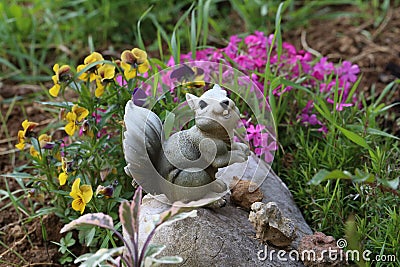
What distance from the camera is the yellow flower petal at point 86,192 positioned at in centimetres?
242

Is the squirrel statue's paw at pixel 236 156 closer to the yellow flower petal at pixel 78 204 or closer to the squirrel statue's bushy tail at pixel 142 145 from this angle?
the squirrel statue's bushy tail at pixel 142 145

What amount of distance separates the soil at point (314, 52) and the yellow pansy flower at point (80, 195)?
46 cm

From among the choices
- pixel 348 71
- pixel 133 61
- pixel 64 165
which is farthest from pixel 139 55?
pixel 348 71

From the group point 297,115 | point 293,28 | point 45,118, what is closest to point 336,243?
point 297,115

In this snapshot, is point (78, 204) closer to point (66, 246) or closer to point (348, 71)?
point (66, 246)

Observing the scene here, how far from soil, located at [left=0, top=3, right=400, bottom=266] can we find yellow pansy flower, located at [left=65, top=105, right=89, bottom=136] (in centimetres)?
53

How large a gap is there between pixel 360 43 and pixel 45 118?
7.45 ft

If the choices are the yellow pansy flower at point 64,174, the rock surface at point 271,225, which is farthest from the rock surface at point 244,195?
the yellow pansy flower at point 64,174

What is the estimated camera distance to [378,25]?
175 inches

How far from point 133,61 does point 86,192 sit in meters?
0.61

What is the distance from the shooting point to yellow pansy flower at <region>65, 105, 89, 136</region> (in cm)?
261

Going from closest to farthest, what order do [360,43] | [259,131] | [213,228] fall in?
1. [213,228]
2. [259,131]
3. [360,43]

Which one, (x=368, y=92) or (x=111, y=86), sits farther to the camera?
(x=368, y=92)

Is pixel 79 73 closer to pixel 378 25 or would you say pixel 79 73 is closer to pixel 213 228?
pixel 213 228
